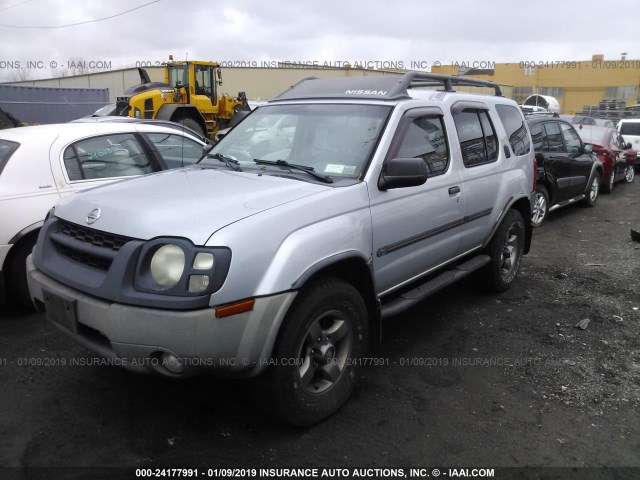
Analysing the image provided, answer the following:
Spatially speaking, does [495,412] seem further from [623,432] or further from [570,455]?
[623,432]

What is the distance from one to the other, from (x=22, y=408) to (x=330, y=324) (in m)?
1.93

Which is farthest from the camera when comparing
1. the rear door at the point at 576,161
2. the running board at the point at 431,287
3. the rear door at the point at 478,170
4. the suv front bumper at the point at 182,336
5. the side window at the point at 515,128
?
the rear door at the point at 576,161

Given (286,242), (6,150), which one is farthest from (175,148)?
(286,242)

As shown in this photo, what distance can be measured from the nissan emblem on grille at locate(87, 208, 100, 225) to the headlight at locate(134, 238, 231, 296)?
49cm

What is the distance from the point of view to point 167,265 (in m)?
2.57

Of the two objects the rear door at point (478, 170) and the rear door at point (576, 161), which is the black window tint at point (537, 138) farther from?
the rear door at point (478, 170)

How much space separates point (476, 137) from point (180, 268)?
311 centimetres

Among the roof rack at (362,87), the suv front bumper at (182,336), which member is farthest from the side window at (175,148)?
the suv front bumper at (182,336)

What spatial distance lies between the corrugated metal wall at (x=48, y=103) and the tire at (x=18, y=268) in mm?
19089

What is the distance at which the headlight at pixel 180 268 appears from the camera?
97.7 inches

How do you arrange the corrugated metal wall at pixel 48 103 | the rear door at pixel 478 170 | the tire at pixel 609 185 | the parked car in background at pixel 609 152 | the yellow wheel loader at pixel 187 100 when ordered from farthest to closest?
1. the corrugated metal wall at pixel 48 103
2. the yellow wheel loader at pixel 187 100
3. the tire at pixel 609 185
4. the parked car in background at pixel 609 152
5. the rear door at pixel 478 170

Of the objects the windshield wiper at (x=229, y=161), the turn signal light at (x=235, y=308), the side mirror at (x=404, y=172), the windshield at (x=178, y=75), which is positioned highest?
the windshield at (x=178, y=75)

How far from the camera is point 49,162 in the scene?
4.55m

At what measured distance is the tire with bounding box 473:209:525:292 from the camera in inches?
200
